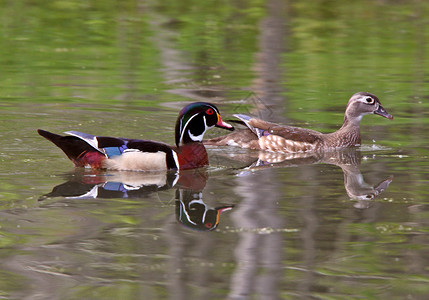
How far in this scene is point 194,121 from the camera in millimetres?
11484

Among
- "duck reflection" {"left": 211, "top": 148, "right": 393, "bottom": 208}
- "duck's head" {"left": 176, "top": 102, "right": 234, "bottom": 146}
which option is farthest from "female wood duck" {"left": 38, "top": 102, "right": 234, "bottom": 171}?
"duck reflection" {"left": 211, "top": 148, "right": 393, "bottom": 208}

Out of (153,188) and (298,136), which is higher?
(153,188)

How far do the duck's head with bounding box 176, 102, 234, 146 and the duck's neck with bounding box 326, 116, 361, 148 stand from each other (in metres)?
2.24

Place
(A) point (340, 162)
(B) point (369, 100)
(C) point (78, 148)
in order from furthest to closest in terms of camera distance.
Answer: (B) point (369, 100)
(A) point (340, 162)
(C) point (78, 148)

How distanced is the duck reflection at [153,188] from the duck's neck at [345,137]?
2.74m

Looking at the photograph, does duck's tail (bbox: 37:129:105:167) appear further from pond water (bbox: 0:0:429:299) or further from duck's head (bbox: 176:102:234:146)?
duck's head (bbox: 176:102:234:146)

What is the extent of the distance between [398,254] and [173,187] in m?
3.35

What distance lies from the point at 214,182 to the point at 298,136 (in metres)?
2.68

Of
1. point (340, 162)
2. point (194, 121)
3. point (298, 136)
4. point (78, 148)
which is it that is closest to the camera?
point (78, 148)

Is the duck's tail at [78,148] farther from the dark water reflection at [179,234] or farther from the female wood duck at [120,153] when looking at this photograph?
the dark water reflection at [179,234]

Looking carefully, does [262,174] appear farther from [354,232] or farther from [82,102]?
[82,102]

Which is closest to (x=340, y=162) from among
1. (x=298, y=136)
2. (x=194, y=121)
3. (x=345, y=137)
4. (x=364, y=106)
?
(x=298, y=136)

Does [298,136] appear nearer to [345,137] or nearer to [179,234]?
[345,137]

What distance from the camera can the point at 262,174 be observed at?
11.1 m
